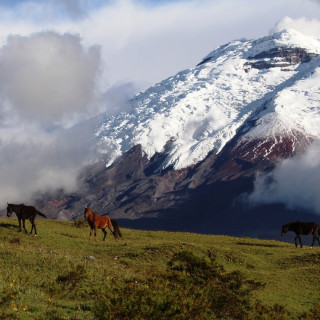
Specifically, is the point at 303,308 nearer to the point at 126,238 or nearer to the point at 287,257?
the point at 287,257

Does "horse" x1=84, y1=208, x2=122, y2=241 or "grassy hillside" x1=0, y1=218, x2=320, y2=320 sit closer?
"grassy hillside" x1=0, y1=218, x2=320, y2=320

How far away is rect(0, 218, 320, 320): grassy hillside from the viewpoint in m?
18.6

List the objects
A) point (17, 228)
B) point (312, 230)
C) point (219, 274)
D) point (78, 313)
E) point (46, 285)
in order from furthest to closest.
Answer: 1. point (312, 230)
2. point (17, 228)
3. point (219, 274)
4. point (46, 285)
5. point (78, 313)

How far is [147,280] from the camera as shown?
2364 centimetres

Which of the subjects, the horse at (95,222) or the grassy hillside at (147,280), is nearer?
the grassy hillside at (147,280)

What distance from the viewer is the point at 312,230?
50438 millimetres

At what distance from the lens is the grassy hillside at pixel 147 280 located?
18.6 m

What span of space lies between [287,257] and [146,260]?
13.0 metres

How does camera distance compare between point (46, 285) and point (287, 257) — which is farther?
point (287, 257)

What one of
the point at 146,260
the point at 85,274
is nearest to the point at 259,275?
the point at 146,260

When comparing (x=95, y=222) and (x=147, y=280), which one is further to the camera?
(x=95, y=222)

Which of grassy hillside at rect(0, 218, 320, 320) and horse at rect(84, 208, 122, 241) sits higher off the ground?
horse at rect(84, 208, 122, 241)

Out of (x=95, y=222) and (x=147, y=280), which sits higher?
(x=95, y=222)

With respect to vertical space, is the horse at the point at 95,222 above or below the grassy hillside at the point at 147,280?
above
